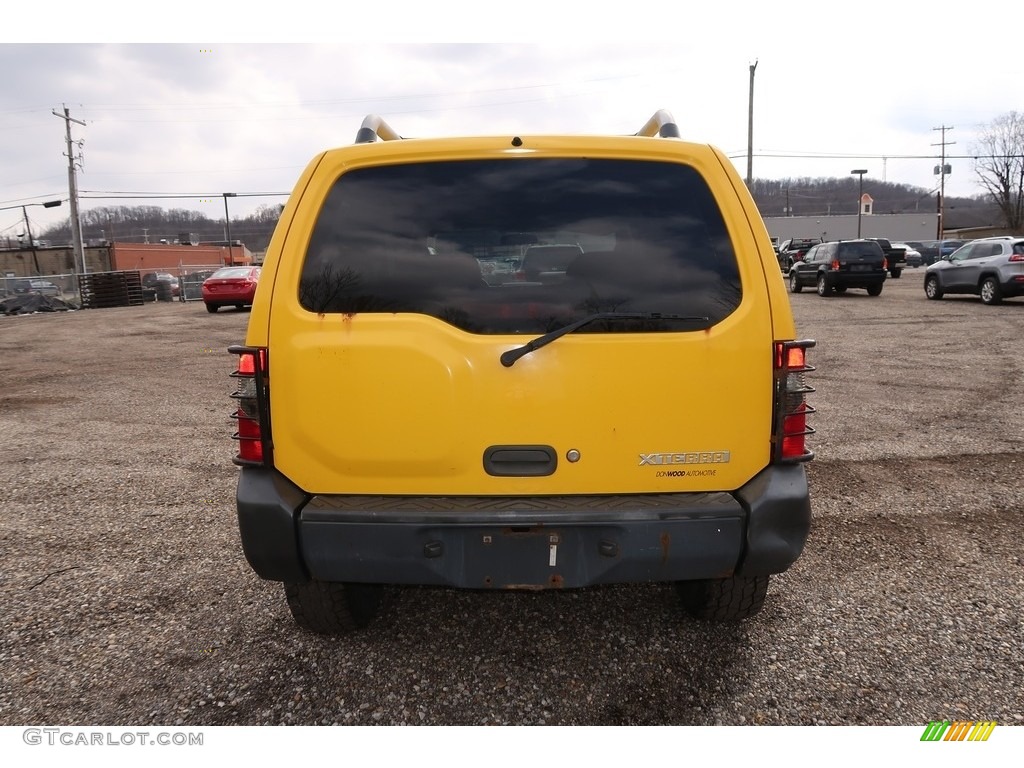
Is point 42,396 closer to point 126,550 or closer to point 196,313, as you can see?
point 126,550

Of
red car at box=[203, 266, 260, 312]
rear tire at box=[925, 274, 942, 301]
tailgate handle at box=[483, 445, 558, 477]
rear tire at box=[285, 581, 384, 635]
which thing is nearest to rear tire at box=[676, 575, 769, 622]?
tailgate handle at box=[483, 445, 558, 477]

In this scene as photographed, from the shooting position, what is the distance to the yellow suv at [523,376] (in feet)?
7.29

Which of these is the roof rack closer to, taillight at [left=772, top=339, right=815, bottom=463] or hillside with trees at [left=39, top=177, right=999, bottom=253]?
taillight at [left=772, top=339, right=815, bottom=463]

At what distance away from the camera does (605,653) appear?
9.07 feet

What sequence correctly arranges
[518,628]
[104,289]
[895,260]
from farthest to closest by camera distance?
[895,260] < [104,289] < [518,628]

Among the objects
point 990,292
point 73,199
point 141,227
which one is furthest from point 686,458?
point 141,227

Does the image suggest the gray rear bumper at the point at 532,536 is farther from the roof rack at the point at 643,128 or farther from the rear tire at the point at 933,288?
the rear tire at the point at 933,288

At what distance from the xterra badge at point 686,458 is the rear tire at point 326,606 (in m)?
1.38

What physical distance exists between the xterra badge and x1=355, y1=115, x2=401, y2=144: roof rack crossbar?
5.83 feet

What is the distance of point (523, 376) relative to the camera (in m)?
2.21

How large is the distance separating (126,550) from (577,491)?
3133 mm

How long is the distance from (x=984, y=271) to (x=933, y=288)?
6.64 feet

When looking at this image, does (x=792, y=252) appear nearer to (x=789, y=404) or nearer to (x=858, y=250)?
(x=858, y=250)

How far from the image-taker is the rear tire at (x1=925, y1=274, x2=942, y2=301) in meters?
19.2
